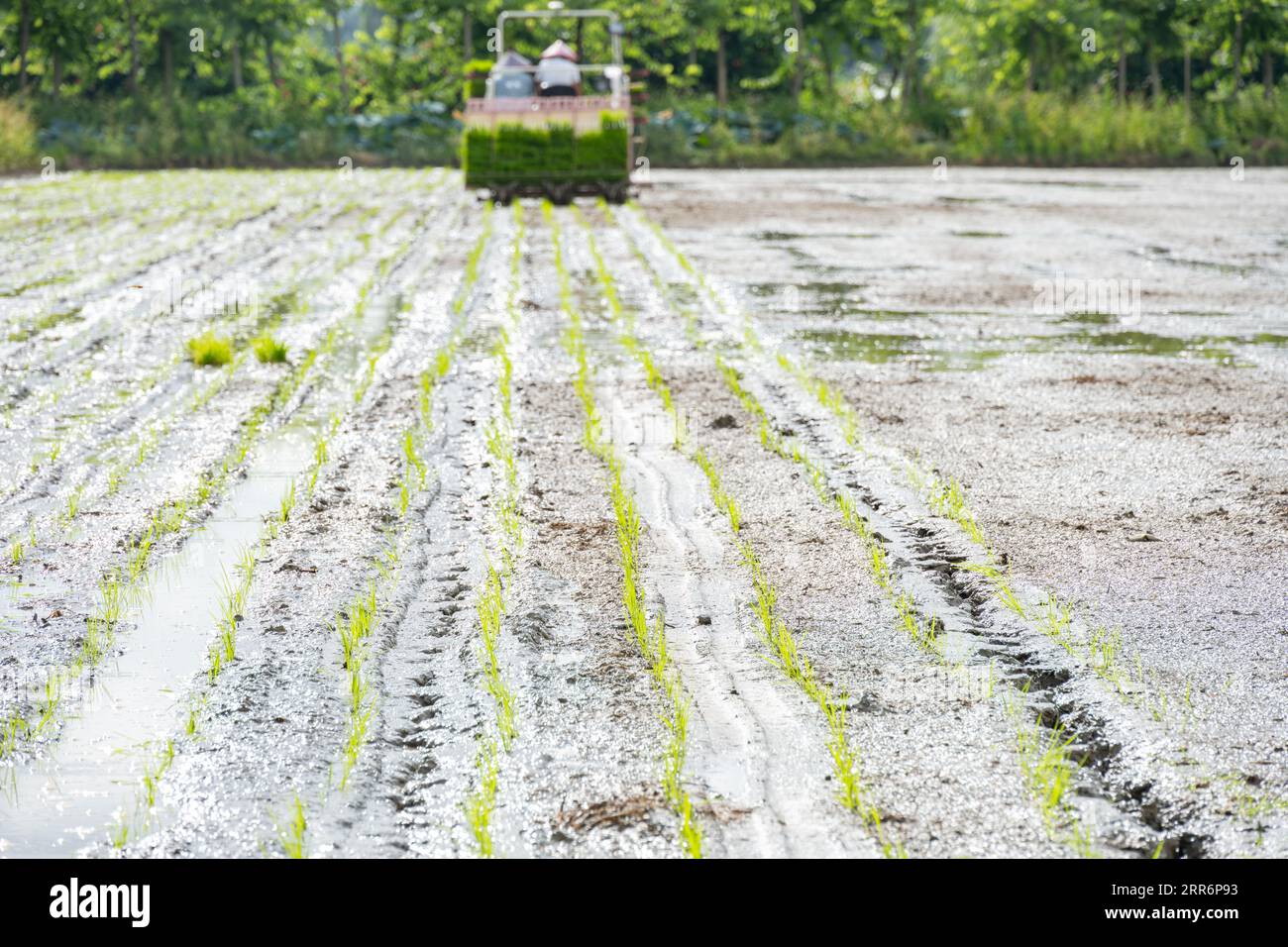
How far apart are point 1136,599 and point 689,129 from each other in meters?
31.2

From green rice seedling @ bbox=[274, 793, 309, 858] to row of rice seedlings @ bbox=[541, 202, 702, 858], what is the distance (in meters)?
0.71

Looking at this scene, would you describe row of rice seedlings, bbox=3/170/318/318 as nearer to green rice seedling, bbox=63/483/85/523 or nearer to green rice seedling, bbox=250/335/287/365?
green rice seedling, bbox=250/335/287/365

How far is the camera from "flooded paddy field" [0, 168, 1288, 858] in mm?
3008

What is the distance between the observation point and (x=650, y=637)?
3.94 meters

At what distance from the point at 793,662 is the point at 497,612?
86 cm

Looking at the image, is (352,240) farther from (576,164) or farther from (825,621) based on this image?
(825,621)

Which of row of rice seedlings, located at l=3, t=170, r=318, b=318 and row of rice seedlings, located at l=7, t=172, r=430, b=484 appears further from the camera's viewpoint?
row of rice seedlings, located at l=3, t=170, r=318, b=318

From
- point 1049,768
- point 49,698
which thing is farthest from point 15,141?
point 1049,768

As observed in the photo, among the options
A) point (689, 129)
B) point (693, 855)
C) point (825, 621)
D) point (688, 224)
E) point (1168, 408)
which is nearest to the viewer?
point (693, 855)

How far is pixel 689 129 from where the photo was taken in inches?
1348

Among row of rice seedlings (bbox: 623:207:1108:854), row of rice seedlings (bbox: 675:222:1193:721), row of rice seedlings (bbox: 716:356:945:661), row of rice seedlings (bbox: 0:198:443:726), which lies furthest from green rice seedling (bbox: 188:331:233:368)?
row of rice seedlings (bbox: 675:222:1193:721)

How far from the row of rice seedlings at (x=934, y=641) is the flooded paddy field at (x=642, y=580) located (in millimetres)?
14

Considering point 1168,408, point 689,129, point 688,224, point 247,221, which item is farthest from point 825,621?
point 689,129

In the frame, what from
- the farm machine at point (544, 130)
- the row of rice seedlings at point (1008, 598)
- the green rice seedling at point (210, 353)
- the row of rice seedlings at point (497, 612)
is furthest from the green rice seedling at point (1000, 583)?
the farm machine at point (544, 130)
